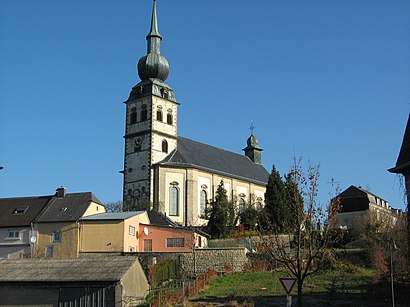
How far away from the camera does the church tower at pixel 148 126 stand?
206 feet

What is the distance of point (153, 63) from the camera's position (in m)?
66.8

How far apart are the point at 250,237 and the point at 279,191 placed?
397 inches

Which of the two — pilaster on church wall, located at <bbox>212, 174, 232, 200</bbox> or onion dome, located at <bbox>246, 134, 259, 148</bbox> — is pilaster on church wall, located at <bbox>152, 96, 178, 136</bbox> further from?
onion dome, located at <bbox>246, 134, 259, 148</bbox>

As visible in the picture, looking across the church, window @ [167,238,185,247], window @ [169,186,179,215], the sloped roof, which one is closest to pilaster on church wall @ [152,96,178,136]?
the church

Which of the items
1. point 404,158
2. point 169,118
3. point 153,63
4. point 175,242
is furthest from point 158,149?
point 404,158

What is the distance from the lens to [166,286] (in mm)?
34031

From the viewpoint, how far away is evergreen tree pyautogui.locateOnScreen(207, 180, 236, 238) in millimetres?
56000

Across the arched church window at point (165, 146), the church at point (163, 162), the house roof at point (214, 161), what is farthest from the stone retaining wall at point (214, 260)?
the arched church window at point (165, 146)

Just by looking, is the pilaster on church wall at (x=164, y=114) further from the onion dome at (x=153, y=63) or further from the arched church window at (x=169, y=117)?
the onion dome at (x=153, y=63)

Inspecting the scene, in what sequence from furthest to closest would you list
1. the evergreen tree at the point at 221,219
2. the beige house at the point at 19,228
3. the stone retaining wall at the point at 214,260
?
the evergreen tree at the point at 221,219
the beige house at the point at 19,228
the stone retaining wall at the point at 214,260

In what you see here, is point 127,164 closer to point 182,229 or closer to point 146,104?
point 146,104

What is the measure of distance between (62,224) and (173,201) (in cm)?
1774

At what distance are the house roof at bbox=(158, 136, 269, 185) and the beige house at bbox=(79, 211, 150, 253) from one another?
58.8 ft

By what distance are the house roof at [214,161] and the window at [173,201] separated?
2783mm
